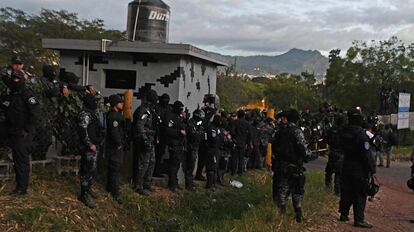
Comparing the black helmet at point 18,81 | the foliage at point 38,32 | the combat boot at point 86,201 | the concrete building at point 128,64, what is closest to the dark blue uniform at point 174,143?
the concrete building at point 128,64

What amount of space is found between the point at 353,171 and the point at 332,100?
44.0 m

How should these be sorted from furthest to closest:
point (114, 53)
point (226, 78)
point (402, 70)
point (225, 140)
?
1. point (226, 78)
2. point (402, 70)
3. point (225, 140)
4. point (114, 53)

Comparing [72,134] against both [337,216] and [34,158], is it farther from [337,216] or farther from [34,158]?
[337,216]

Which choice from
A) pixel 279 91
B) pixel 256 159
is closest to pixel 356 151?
pixel 256 159

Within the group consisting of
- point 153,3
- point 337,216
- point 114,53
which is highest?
point 153,3

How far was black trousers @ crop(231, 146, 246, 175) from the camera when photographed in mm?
13945

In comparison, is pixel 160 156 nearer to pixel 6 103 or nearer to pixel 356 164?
pixel 356 164

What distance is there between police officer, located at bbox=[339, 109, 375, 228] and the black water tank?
5348 millimetres

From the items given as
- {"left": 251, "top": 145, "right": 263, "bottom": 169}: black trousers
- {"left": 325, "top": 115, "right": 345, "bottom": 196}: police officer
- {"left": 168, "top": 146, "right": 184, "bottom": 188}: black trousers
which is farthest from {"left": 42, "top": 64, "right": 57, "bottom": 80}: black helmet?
{"left": 251, "top": 145, "right": 263, "bottom": 169}: black trousers

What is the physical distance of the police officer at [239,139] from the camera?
13.8 m

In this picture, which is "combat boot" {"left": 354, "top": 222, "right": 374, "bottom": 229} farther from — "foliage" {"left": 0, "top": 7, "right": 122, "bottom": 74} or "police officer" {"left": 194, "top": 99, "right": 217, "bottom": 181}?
"foliage" {"left": 0, "top": 7, "right": 122, "bottom": 74}

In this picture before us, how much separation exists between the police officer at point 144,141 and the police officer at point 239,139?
412 centimetres

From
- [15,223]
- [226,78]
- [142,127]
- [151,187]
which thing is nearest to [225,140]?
[151,187]

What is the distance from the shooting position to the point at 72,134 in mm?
9242
